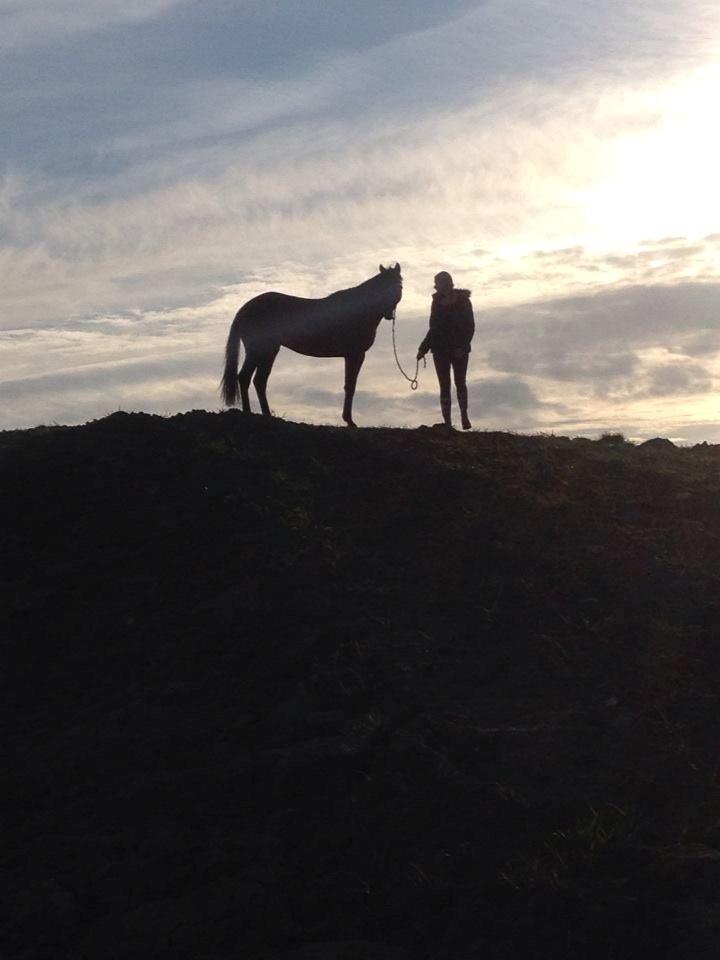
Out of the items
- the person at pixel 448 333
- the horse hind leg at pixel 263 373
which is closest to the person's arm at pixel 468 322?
the person at pixel 448 333

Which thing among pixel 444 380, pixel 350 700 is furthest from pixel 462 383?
pixel 350 700

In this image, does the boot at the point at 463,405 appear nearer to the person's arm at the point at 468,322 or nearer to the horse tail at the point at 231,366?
the person's arm at the point at 468,322

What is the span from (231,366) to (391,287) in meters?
2.47

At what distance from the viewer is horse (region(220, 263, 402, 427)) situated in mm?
14484

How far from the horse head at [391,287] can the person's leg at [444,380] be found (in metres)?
1.52

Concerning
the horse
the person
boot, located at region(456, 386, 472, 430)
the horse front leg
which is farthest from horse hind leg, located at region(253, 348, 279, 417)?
boot, located at region(456, 386, 472, 430)

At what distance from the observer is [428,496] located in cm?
1047

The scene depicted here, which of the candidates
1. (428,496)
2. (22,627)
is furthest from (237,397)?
(22,627)

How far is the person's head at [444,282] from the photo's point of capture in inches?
552

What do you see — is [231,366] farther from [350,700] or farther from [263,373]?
[350,700]

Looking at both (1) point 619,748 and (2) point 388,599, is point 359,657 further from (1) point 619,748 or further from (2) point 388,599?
(1) point 619,748

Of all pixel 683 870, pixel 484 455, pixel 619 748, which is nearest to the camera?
pixel 683 870

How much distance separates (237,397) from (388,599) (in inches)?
247

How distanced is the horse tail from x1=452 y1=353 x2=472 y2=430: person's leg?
8.62ft
